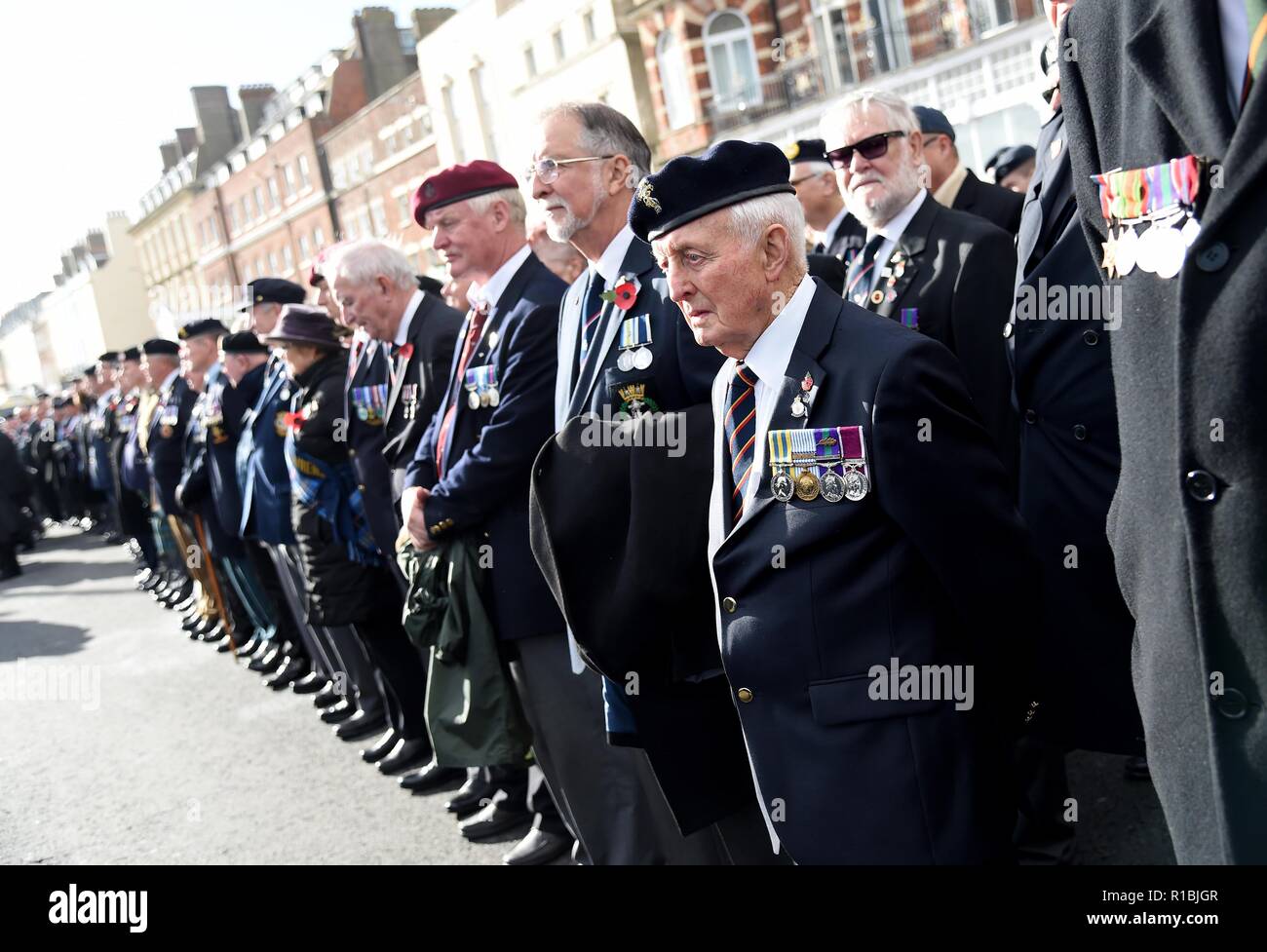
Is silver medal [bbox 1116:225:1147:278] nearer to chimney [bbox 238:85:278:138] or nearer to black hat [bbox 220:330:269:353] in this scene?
black hat [bbox 220:330:269:353]

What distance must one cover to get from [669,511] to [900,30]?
20756 mm

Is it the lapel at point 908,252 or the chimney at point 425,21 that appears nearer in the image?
the lapel at point 908,252

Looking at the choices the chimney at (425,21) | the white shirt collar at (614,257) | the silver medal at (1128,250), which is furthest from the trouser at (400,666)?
the chimney at (425,21)

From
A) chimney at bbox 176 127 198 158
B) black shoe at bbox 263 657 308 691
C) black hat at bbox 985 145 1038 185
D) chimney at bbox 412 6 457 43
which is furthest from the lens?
chimney at bbox 176 127 198 158

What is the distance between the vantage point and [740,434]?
234cm

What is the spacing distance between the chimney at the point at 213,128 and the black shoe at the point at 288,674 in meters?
54.5

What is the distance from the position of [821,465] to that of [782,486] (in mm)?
89

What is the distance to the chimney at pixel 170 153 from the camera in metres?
61.9

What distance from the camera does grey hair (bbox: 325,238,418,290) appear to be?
471 centimetres

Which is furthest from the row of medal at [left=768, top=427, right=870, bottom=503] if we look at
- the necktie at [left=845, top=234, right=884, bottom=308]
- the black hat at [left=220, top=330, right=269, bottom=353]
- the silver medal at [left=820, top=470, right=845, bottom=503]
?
the black hat at [left=220, top=330, right=269, bottom=353]

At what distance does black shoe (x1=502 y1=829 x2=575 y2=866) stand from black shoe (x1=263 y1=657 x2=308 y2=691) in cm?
371

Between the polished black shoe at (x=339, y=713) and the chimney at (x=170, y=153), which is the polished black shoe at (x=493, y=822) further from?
the chimney at (x=170, y=153)

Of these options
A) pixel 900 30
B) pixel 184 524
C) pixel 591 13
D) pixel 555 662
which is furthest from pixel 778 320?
pixel 591 13
